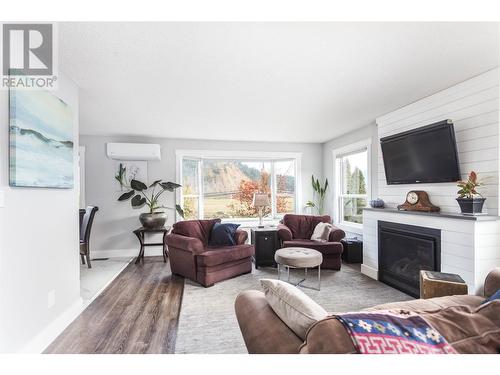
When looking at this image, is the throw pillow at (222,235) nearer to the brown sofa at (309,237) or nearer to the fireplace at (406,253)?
the brown sofa at (309,237)

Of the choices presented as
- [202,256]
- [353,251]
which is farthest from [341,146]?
[202,256]

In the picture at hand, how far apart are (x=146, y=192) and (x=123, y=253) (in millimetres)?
1269

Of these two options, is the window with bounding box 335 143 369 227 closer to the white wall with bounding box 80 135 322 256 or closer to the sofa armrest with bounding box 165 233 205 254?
the sofa armrest with bounding box 165 233 205 254

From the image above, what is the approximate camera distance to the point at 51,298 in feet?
6.97

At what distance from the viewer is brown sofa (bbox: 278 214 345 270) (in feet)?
12.7

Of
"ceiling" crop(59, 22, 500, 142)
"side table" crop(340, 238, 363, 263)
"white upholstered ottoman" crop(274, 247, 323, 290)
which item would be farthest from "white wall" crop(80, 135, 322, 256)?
"side table" crop(340, 238, 363, 263)

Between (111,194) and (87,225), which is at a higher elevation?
(111,194)

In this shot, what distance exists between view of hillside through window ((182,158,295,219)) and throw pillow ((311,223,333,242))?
65.5 inches

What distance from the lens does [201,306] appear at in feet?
8.91

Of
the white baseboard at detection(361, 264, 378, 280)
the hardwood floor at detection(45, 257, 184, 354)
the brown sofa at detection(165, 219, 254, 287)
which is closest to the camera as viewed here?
the hardwood floor at detection(45, 257, 184, 354)

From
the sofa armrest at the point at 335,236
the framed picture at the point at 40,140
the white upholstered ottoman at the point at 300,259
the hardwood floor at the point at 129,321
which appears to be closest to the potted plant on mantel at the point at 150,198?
the hardwood floor at the point at 129,321

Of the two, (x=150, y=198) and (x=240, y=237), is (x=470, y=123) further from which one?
(x=150, y=198)

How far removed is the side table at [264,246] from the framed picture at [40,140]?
8.91 feet

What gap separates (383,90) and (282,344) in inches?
112
